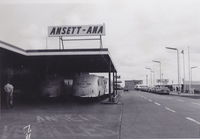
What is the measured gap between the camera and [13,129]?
43.7 feet

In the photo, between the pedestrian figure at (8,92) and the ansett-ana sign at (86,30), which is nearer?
the pedestrian figure at (8,92)

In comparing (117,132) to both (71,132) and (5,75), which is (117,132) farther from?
(5,75)

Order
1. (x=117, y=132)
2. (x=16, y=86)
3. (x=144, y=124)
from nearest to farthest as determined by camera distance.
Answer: (x=117, y=132), (x=144, y=124), (x=16, y=86)

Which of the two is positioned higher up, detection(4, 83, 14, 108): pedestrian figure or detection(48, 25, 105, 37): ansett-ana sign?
detection(48, 25, 105, 37): ansett-ana sign

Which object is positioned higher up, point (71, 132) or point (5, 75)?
point (5, 75)

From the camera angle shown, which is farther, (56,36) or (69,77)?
(69,77)

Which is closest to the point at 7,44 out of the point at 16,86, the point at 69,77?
the point at 69,77

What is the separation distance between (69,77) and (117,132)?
25405 millimetres

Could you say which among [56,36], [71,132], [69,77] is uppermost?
[56,36]

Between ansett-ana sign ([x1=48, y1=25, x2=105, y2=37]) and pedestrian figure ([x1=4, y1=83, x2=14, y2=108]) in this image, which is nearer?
pedestrian figure ([x1=4, y1=83, x2=14, y2=108])

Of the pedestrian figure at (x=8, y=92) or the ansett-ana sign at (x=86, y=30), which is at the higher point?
the ansett-ana sign at (x=86, y=30)

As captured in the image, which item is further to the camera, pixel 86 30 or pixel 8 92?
pixel 86 30

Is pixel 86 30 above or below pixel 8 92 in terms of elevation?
above

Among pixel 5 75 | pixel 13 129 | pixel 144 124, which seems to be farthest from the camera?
pixel 5 75
